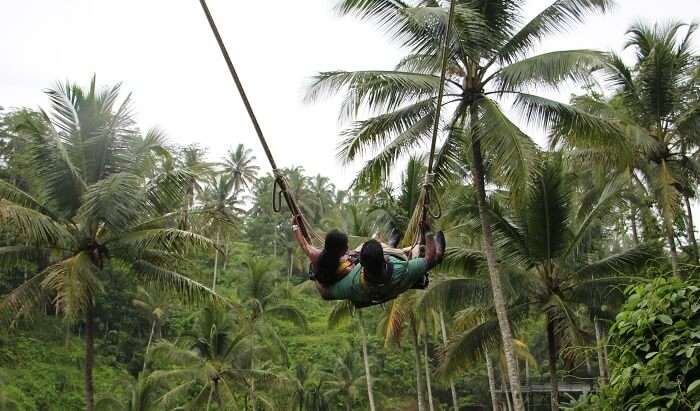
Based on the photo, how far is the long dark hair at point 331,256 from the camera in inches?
191

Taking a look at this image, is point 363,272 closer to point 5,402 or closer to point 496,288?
point 496,288

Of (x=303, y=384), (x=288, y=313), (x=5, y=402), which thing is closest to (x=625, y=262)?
(x=288, y=313)

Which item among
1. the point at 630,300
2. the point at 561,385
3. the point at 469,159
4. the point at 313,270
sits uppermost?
the point at 469,159

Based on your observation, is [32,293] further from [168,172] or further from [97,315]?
[97,315]

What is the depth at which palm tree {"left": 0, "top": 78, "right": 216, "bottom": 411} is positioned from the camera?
12.6 meters

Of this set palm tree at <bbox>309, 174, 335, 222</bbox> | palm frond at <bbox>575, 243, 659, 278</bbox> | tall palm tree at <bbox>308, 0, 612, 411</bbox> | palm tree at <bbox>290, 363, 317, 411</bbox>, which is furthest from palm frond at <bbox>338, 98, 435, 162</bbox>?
palm tree at <bbox>309, 174, 335, 222</bbox>

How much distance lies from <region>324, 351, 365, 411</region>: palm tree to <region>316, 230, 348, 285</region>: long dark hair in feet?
95.3

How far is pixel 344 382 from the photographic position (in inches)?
1346

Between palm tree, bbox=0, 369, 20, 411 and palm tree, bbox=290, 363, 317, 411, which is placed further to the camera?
palm tree, bbox=290, 363, 317, 411

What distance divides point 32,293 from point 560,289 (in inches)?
365

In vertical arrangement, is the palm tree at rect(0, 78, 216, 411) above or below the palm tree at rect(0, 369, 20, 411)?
above

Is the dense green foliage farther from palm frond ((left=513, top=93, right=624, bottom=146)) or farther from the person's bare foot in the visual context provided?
palm frond ((left=513, top=93, right=624, bottom=146))

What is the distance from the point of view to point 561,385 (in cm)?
3534

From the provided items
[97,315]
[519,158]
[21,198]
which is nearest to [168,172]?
[21,198]
